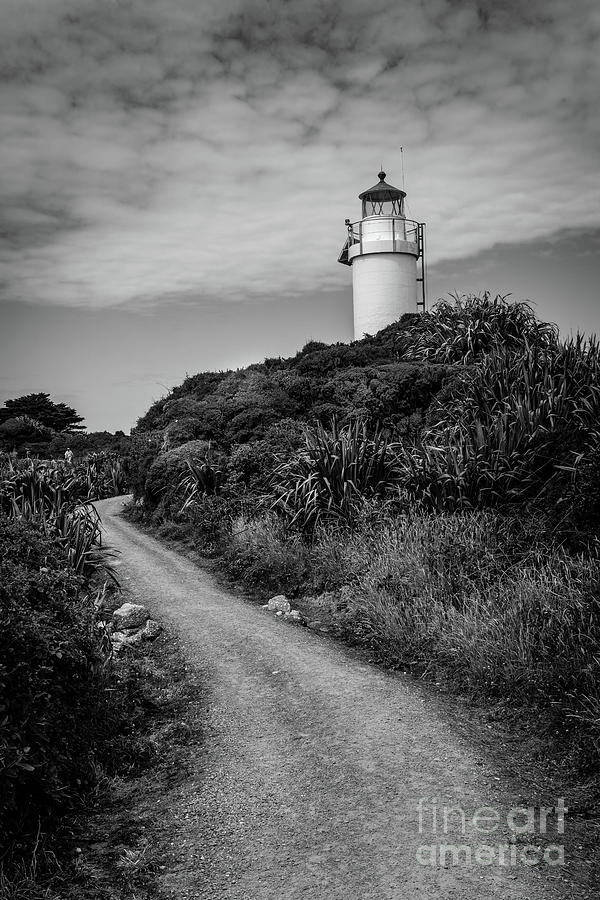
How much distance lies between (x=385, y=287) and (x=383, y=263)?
0.90m

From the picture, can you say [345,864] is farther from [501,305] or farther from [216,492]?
[501,305]

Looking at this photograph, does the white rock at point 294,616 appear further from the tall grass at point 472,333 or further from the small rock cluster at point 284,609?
the tall grass at point 472,333

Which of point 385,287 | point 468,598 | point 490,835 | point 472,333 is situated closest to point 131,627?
point 468,598

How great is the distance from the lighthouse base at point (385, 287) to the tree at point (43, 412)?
21.2 meters

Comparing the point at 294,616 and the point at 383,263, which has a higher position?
the point at 383,263

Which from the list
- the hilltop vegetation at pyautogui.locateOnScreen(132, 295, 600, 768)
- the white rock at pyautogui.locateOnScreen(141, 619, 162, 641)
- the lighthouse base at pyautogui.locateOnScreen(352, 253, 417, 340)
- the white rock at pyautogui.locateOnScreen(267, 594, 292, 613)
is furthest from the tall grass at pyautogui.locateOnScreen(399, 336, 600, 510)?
the lighthouse base at pyautogui.locateOnScreen(352, 253, 417, 340)

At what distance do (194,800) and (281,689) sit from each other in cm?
171

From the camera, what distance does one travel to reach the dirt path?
3412 mm

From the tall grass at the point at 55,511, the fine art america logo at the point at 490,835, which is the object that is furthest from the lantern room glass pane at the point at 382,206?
the fine art america logo at the point at 490,835

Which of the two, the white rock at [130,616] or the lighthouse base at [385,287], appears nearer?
the white rock at [130,616]

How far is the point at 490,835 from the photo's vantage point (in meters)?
3.70

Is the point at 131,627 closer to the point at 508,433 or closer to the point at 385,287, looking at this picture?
the point at 508,433

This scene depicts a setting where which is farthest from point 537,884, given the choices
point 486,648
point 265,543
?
point 265,543

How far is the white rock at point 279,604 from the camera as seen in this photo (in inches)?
327
